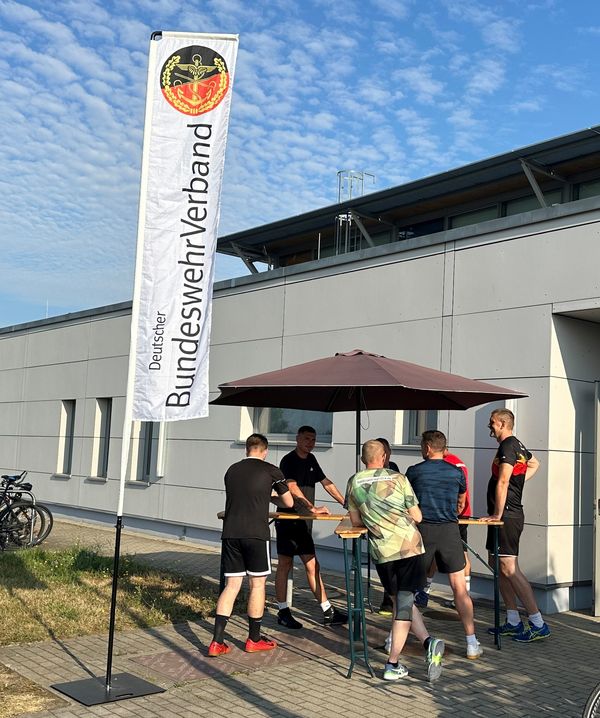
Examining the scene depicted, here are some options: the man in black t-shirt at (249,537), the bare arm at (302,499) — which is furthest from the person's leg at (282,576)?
the man in black t-shirt at (249,537)

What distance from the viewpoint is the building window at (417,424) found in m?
10.5

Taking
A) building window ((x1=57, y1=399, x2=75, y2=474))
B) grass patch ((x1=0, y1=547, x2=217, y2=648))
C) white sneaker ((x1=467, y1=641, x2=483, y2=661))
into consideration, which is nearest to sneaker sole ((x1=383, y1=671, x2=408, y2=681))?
white sneaker ((x1=467, y1=641, x2=483, y2=661))

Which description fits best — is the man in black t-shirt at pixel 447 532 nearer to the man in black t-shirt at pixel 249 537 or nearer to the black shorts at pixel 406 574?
the black shorts at pixel 406 574

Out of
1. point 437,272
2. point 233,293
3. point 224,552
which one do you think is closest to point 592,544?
point 437,272

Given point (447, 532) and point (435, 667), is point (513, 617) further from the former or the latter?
point (435, 667)

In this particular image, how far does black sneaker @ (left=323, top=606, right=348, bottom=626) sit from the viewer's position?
781 centimetres

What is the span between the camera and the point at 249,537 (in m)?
6.72

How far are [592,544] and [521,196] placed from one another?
7.36m

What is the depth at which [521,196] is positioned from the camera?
14578 millimetres

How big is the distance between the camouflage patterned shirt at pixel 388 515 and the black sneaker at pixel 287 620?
180 centimetres

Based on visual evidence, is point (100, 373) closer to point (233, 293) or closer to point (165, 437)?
point (165, 437)

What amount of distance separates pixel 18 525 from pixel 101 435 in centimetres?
481

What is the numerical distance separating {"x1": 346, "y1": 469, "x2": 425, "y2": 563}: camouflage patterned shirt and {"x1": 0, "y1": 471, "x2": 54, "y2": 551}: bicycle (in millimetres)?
8086

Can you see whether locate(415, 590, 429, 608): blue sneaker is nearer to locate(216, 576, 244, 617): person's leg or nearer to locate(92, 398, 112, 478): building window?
locate(216, 576, 244, 617): person's leg
